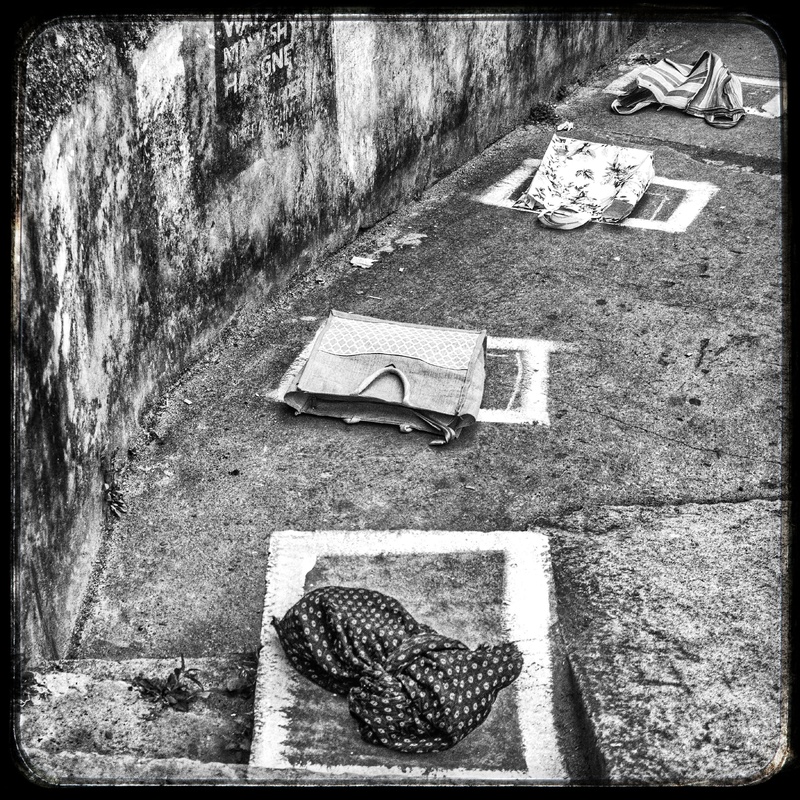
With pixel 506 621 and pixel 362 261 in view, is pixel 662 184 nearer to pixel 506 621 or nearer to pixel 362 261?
pixel 362 261

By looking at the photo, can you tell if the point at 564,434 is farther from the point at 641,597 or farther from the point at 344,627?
the point at 344,627

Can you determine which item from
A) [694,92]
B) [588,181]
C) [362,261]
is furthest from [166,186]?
[694,92]

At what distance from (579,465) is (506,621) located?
1.12 metres

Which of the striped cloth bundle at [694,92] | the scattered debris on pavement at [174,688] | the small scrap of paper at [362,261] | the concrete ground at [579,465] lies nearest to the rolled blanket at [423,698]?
the concrete ground at [579,465]

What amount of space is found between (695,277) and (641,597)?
9.95 feet

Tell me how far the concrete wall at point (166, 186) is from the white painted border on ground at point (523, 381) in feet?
1.78

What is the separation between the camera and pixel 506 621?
398 cm

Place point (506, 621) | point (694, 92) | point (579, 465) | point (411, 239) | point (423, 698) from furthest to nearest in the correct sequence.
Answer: point (694, 92) < point (411, 239) < point (579, 465) < point (506, 621) < point (423, 698)

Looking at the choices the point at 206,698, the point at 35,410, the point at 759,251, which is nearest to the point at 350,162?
the point at 759,251

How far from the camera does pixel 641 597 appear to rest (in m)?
3.94

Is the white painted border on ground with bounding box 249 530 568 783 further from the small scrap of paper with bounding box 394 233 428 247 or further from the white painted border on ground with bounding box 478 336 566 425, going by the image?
the small scrap of paper with bounding box 394 233 428 247

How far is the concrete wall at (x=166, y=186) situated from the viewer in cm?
374

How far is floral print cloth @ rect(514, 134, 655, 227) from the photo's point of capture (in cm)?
719

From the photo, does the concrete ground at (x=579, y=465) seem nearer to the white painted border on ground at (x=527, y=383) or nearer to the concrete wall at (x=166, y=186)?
the white painted border on ground at (x=527, y=383)
